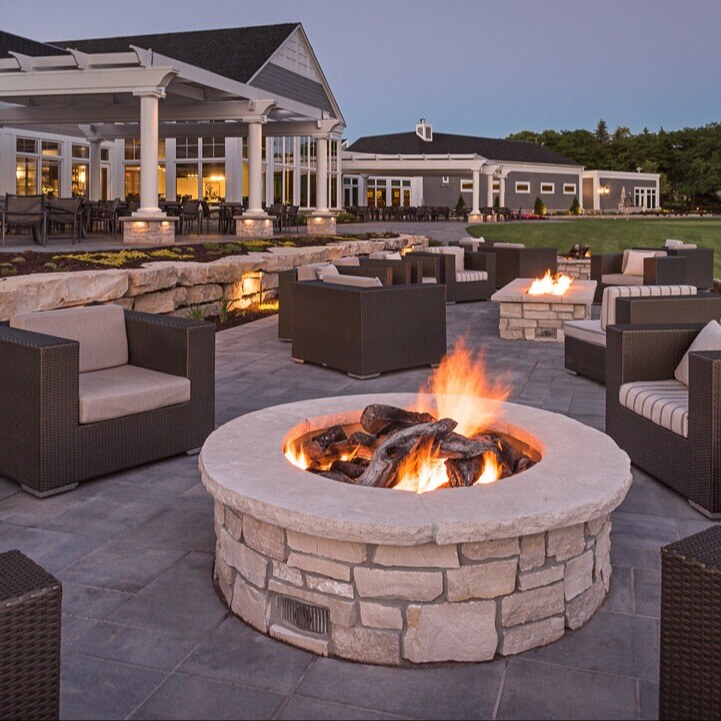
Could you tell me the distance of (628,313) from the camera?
5555mm

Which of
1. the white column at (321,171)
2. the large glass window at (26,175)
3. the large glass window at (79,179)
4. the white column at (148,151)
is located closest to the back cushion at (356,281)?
the white column at (148,151)

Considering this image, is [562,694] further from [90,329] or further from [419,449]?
[90,329]

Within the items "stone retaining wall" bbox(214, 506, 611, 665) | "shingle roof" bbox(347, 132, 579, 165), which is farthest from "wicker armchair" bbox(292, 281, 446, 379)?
"shingle roof" bbox(347, 132, 579, 165)

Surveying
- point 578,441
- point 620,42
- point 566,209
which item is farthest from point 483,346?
point 620,42

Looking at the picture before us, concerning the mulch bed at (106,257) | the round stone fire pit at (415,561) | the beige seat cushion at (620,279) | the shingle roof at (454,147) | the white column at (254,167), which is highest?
the shingle roof at (454,147)

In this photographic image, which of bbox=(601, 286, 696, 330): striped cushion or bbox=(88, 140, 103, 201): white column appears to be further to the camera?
bbox=(88, 140, 103, 201): white column

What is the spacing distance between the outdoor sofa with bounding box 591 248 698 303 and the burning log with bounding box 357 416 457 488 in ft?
27.0

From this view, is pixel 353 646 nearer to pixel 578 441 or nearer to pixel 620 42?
pixel 578 441

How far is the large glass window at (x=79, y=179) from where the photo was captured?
919 inches

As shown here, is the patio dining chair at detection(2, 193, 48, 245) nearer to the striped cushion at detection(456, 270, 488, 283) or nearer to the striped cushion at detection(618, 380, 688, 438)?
the striped cushion at detection(456, 270, 488, 283)

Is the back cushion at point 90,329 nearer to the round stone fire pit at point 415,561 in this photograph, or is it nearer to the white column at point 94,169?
the round stone fire pit at point 415,561

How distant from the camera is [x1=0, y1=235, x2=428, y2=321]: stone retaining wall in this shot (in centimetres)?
639

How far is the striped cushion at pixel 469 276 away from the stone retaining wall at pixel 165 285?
7.20ft

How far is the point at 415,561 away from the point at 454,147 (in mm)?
45396
